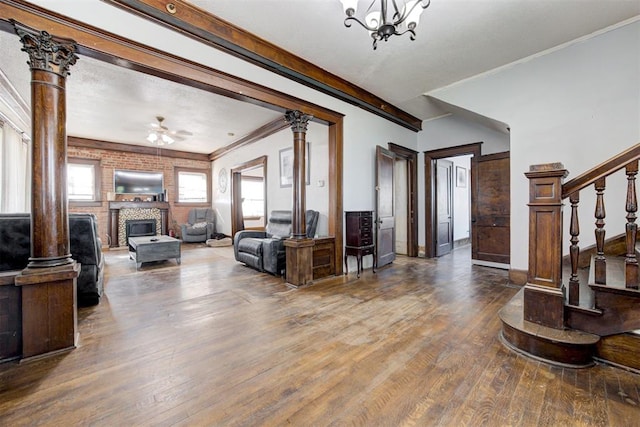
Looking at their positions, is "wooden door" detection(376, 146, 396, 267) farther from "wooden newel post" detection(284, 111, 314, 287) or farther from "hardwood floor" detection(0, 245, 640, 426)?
"hardwood floor" detection(0, 245, 640, 426)

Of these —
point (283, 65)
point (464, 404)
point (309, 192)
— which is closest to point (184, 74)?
point (283, 65)

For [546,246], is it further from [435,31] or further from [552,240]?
[435,31]

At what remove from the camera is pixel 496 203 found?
4.67m

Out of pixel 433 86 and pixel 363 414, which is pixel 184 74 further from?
pixel 433 86

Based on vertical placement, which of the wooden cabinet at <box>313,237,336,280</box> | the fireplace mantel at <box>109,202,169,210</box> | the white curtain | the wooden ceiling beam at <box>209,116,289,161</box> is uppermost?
the wooden ceiling beam at <box>209,116,289,161</box>

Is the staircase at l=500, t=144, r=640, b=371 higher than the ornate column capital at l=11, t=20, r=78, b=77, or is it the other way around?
the ornate column capital at l=11, t=20, r=78, b=77

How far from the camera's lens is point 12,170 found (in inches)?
189

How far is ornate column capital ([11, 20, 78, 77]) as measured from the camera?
1922 millimetres

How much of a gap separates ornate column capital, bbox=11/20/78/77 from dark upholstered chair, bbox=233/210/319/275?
290cm

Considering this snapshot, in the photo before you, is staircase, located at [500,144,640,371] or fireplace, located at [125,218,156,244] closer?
staircase, located at [500,144,640,371]

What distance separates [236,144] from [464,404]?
278 inches

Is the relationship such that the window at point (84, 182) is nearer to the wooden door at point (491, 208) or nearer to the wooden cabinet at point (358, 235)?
the wooden cabinet at point (358, 235)

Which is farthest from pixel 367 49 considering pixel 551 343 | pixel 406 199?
pixel 406 199

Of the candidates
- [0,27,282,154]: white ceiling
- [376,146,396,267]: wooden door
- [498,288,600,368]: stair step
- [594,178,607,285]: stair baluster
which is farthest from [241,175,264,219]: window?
[594,178,607,285]: stair baluster
